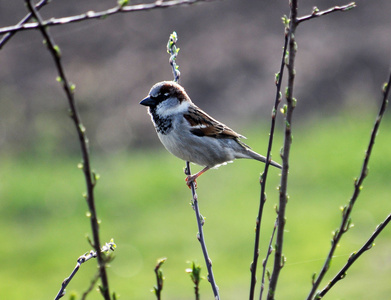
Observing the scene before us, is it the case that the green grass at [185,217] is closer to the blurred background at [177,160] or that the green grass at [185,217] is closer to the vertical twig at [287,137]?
the blurred background at [177,160]

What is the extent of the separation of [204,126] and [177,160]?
5379 mm

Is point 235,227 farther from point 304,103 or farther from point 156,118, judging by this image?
point 156,118

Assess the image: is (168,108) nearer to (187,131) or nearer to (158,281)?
(187,131)

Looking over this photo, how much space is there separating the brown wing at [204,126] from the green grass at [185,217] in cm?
308

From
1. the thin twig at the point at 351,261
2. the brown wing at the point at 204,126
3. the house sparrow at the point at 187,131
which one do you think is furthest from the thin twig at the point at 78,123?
the brown wing at the point at 204,126

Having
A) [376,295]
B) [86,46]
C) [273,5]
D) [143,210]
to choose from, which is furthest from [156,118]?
[273,5]

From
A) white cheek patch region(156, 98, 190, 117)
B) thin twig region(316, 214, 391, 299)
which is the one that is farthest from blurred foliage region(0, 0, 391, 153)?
thin twig region(316, 214, 391, 299)

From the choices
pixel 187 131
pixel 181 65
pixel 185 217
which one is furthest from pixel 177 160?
pixel 187 131

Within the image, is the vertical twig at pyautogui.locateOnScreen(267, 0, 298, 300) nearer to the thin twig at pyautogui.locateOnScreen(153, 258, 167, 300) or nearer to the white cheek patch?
the thin twig at pyautogui.locateOnScreen(153, 258, 167, 300)

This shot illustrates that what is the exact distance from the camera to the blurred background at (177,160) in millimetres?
7062

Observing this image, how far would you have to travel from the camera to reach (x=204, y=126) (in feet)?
11.2

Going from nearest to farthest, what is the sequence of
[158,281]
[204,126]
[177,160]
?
[158,281] < [204,126] < [177,160]

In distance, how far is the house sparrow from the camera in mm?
3174

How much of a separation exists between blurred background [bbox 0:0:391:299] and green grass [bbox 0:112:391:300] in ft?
0.06
